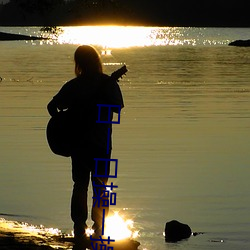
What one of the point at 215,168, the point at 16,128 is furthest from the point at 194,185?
the point at 16,128

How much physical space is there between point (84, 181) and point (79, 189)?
0.10 metres

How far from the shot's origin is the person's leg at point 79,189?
10156 millimetres

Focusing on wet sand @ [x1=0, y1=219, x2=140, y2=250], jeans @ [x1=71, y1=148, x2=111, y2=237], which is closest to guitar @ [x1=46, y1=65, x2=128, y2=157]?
jeans @ [x1=71, y1=148, x2=111, y2=237]

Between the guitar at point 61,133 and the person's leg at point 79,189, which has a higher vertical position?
the guitar at point 61,133

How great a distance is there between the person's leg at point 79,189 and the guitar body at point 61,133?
0.12 meters

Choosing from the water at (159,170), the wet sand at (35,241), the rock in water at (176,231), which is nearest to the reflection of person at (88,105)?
the wet sand at (35,241)

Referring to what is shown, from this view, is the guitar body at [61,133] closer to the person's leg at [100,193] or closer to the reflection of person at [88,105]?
the reflection of person at [88,105]

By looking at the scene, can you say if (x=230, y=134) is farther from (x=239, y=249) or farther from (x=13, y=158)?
(x=239, y=249)

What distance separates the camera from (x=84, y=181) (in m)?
10.3

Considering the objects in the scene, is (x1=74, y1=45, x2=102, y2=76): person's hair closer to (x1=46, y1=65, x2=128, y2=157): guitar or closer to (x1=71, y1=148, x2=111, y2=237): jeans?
(x1=46, y1=65, x2=128, y2=157): guitar

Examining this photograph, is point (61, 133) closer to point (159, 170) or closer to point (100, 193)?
point (100, 193)

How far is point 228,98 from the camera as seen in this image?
1561 inches

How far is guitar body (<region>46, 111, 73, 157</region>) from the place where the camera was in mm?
10086

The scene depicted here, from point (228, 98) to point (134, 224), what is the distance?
1012 inches
